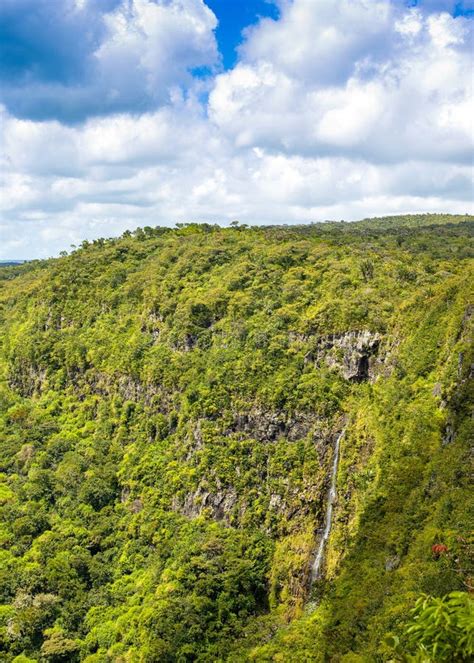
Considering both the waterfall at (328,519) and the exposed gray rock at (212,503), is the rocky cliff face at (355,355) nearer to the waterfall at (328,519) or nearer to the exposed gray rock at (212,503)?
the waterfall at (328,519)

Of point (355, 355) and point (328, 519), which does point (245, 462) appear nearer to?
point (328, 519)

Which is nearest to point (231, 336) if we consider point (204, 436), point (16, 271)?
point (204, 436)

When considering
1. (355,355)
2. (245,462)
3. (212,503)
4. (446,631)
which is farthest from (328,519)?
(446,631)

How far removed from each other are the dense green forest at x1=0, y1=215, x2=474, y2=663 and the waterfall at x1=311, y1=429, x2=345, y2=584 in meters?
0.52

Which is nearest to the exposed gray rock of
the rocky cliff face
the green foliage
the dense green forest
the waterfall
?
the dense green forest

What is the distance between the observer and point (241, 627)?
35281mm

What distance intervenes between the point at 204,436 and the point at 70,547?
1578 cm

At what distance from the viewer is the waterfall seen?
1388 inches

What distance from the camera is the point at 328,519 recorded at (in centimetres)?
3662

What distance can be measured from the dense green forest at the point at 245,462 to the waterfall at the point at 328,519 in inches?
20.5

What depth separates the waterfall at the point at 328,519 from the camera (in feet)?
116

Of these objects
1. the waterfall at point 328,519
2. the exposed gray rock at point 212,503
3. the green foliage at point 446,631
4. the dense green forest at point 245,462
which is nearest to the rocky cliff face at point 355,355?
the dense green forest at point 245,462

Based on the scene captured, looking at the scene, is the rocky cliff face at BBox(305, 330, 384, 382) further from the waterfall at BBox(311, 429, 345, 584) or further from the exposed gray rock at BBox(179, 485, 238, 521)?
the exposed gray rock at BBox(179, 485, 238, 521)

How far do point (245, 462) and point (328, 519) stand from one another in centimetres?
971
